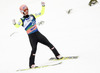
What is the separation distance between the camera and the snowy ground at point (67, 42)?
5.16m

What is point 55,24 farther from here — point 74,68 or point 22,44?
point 74,68

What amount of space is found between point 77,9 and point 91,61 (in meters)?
8.66

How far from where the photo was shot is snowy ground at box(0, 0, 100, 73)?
5160 mm

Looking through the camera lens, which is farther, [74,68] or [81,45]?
[81,45]

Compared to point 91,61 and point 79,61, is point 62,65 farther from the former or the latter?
point 91,61

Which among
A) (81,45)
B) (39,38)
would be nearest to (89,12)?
(81,45)

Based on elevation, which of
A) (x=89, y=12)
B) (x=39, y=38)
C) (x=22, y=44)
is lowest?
(x=22, y=44)

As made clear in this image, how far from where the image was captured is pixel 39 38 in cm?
597

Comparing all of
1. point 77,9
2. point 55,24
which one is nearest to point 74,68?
point 55,24

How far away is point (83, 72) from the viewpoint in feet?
14.1

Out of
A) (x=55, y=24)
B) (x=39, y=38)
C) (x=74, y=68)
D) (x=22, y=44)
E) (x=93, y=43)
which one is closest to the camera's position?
(x=74, y=68)

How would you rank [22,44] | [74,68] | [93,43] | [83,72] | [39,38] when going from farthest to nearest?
[22,44]
[93,43]
[39,38]
[74,68]
[83,72]

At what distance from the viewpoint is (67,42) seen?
8.52 metres

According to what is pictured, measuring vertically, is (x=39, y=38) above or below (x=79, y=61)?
above
